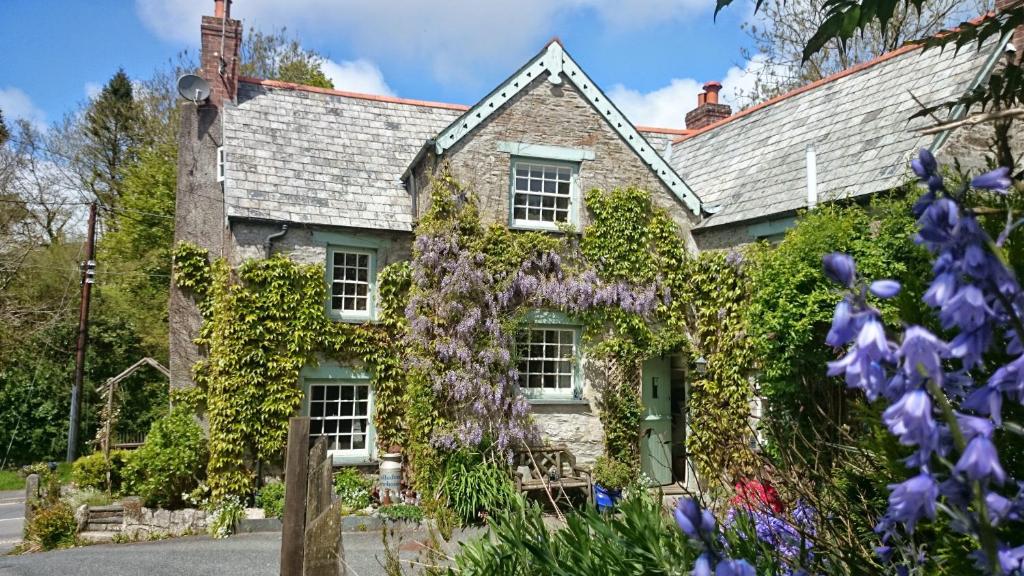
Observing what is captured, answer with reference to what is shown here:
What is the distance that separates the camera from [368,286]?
51.0 feet

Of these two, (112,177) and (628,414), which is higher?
(112,177)

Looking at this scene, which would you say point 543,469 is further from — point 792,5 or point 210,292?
point 792,5

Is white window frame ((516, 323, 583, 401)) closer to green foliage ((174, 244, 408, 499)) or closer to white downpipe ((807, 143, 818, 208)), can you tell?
green foliage ((174, 244, 408, 499))

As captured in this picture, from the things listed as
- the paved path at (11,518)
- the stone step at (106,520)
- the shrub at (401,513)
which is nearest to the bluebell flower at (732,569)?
the shrub at (401,513)

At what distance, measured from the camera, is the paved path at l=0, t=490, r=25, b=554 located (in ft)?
45.6

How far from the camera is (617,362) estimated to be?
1491 centimetres

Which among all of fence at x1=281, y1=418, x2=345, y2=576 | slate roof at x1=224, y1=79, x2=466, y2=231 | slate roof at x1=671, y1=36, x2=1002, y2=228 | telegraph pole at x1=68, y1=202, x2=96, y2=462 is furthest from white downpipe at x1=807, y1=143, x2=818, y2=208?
telegraph pole at x1=68, y1=202, x2=96, y2=462

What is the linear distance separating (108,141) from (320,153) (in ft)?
71.3

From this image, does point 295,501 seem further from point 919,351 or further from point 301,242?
point 301,242

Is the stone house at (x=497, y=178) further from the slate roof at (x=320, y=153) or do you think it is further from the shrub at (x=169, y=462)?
the shrub at (x=169, y=462)

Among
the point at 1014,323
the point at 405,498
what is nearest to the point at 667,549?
the point at 1014,323

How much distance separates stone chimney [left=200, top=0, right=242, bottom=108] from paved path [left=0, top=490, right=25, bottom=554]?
29.5 ft

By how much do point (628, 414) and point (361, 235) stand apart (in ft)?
19.9

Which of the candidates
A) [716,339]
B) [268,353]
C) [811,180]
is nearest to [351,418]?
[268,353]
